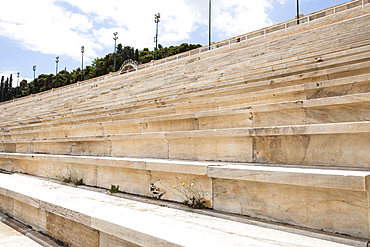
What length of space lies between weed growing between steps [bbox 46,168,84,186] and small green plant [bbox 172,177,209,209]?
6.35 ft

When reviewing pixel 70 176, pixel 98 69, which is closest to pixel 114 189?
pixel 70 176

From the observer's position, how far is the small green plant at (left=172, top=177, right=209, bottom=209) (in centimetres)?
228

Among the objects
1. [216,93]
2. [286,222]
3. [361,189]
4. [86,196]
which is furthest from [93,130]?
[361,189]

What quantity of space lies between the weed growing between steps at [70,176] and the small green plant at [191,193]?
1.94m

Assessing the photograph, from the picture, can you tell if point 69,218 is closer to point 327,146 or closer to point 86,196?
point 86,196

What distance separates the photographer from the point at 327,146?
1.99 meters

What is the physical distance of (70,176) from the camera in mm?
3959

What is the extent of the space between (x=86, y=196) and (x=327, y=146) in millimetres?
2622

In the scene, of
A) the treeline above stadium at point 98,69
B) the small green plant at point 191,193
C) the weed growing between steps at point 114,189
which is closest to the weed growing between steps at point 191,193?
the small green plant at point 191,193

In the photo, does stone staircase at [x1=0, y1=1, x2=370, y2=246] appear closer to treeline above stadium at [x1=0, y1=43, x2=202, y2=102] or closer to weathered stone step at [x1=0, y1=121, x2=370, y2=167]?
weathered stone step at [x1=0, y1=121, x2=370, y2=167]

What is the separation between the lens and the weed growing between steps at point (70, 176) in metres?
3.75

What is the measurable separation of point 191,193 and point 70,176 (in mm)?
2471

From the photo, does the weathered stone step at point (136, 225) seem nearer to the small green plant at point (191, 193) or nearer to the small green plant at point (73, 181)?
the small green plant at point (191, 193)

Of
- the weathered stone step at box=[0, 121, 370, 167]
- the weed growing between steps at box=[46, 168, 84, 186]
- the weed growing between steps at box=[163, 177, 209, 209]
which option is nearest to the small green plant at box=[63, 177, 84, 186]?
the weed growing between steps at box=[46, 168, 84, 186]
